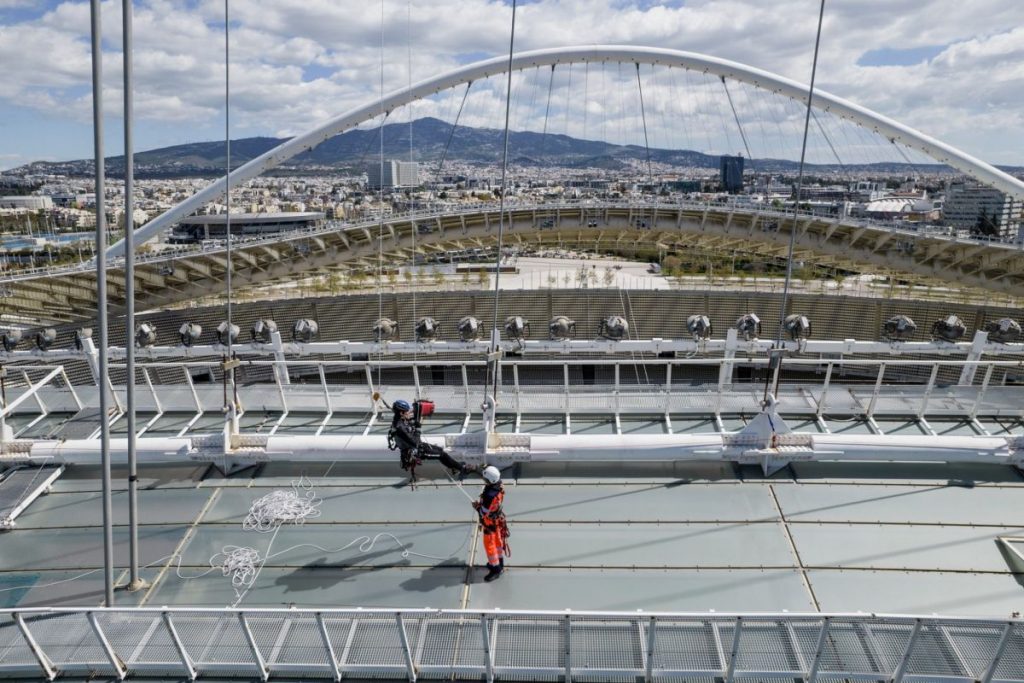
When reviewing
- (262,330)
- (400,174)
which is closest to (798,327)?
(262,330)

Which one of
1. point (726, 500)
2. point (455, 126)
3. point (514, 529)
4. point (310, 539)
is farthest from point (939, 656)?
point (455, 126)

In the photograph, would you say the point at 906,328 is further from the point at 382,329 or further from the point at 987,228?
the point at 987,228

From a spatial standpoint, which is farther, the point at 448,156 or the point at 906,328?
the point at 448,156

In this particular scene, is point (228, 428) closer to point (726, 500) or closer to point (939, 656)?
point (726, 500)

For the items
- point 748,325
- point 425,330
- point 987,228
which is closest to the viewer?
point 748,325

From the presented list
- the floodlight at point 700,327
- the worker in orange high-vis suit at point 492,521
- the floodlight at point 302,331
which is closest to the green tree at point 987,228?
the floodlight at point 700,327

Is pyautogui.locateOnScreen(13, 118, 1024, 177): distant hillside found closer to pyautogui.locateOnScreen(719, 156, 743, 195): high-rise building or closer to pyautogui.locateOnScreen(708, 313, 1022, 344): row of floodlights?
pyautogui.locateOnScreen(719, 156, 743, 195): high-rise building
